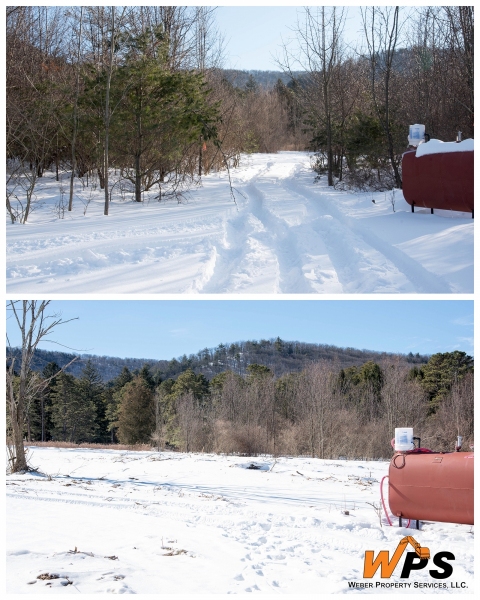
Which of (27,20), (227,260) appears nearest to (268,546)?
(227,260)

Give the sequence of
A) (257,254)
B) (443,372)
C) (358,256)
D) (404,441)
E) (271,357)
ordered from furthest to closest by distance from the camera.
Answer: (271,357), (443,372), (257,254), (358,256), (404,441)

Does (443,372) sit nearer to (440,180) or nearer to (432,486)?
(440,180)

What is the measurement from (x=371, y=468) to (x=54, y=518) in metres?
6.62

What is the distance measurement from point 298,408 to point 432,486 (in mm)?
13599

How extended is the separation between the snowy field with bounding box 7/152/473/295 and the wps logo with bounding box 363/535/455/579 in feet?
10.5

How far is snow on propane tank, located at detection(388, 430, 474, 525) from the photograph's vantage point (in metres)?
6.06

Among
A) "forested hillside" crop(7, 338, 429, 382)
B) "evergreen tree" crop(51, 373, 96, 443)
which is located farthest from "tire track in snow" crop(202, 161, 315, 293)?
"evergreen tree" crop(51, 373, 96, 443)

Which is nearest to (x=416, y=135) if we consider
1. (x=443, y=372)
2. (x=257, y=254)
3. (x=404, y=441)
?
(x=257, y=254)

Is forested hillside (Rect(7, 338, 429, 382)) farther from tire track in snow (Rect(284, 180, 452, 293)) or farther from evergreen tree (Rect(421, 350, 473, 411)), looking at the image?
tire track in snow (Rect(284, 180, 452, 293))

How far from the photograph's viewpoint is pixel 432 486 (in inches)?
250

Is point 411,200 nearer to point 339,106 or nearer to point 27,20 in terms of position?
point 339,106

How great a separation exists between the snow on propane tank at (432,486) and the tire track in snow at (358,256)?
2.09 m

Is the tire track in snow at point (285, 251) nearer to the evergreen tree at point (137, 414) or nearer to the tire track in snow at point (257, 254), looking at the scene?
the tire track in snow at point (257, 254)

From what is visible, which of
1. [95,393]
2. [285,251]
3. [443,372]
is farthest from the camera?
[95,393]
